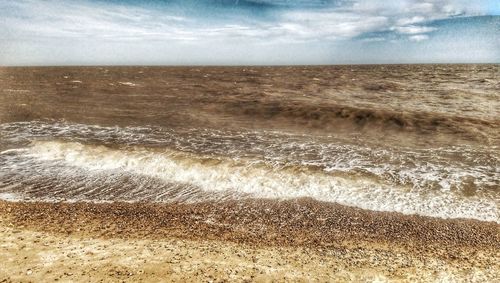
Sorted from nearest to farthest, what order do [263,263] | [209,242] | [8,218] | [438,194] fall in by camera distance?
[263,263] < [209,242] < [8,218] < [438,194]

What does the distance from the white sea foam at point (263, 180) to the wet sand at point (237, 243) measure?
2.15 feet

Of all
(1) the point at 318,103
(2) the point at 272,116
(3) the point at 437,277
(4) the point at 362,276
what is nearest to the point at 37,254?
(4) the point at 362,276

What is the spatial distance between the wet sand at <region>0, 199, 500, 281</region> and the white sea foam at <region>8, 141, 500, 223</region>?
0.66 m

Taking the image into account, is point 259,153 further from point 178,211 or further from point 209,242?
point 209,242

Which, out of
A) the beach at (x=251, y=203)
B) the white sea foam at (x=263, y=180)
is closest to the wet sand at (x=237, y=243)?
the beach at (x=251, y=203)

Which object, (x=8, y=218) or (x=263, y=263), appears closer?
(x=263, y=263)

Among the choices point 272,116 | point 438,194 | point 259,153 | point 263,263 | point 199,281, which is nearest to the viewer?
point 199,281

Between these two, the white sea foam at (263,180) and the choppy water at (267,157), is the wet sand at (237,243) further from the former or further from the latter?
the choppy water at (267,157)

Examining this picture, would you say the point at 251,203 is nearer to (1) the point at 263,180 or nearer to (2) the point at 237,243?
(1) the point at 263,180

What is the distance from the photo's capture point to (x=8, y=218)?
25.0 ft

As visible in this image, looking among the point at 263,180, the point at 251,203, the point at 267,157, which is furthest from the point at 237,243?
the point at 267,157

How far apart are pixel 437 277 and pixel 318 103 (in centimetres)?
2179

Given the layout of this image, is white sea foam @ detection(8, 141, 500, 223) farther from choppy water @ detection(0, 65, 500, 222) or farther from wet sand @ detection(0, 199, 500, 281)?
wet sand @ detection(0, 199, 500, 281)

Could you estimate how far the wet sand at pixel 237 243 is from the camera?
5.72m
